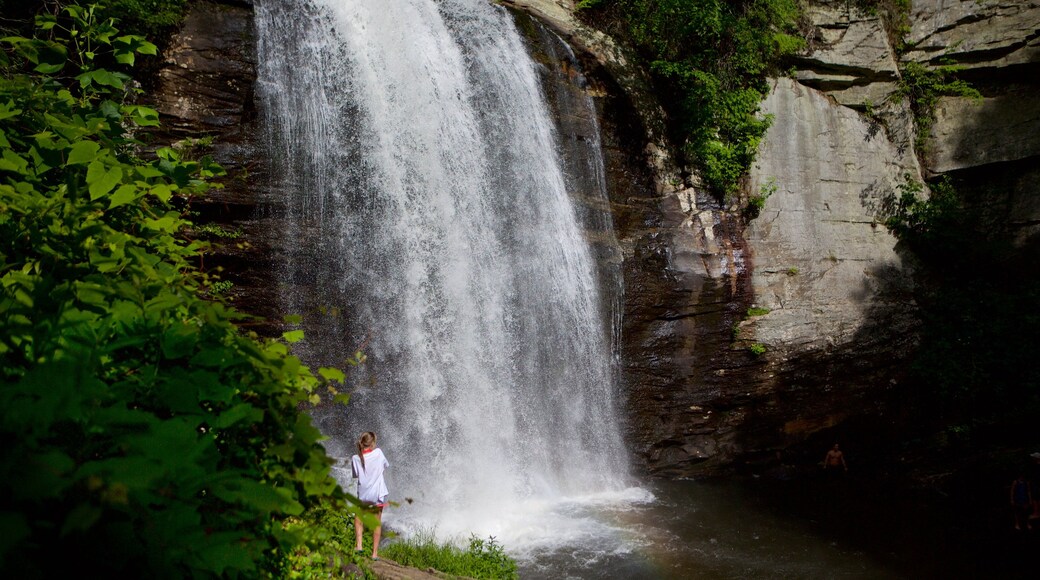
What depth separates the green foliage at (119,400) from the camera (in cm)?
145

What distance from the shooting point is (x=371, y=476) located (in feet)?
20.4

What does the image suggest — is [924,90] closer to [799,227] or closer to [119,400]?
[799,227]

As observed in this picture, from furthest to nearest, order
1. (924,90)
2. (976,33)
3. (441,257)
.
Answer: (924,90) < (976,33) < (441,257)

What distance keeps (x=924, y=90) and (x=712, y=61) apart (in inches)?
225

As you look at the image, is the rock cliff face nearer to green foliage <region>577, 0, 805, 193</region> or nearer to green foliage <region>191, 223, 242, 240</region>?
green foliage <region>577, 0, 805, 193</region>

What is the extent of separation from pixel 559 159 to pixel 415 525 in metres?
7.13

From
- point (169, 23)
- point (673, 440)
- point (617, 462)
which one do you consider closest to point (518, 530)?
point (617, 462)

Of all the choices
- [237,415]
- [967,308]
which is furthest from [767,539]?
[237,415]

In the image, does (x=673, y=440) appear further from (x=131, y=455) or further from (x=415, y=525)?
(x=131, y=455)

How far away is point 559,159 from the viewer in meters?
12.0

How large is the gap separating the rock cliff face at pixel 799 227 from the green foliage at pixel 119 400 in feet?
32.0

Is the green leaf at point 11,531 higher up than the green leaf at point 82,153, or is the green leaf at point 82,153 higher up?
the green leaf at point 82,153

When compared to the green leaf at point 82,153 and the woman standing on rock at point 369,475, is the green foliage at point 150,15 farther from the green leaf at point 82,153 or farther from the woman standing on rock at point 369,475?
the green leaf at point 82,153

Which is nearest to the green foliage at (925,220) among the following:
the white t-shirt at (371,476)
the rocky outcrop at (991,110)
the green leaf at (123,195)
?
the rocky outcrop at (991,110)
